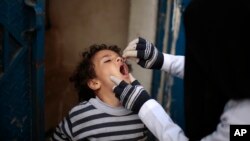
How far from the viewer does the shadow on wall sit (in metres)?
3.11

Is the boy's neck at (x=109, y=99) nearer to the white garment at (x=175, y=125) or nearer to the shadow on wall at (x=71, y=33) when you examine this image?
the white garment at (x=175, y=125)

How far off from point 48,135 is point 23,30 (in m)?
1.40

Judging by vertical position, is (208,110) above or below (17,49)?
below

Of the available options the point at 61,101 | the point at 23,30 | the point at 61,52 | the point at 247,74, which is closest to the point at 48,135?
the point at 61,101

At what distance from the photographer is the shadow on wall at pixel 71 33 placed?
3105mm

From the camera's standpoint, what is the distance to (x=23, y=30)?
2268mm

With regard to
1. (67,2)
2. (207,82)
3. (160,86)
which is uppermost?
(67,2)

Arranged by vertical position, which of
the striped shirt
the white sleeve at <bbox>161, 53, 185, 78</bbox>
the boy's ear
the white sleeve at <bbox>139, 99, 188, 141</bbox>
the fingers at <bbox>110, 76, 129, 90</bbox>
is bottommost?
the striped shirt

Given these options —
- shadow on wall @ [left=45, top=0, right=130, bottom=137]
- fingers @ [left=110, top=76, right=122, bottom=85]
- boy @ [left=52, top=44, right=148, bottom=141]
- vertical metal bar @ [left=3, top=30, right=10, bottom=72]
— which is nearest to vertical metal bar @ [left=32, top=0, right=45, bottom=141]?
vertical metal bar @ [left=3, top=30, right=10, bottom=72]

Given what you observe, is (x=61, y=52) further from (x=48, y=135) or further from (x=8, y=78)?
(x=8, y=78)

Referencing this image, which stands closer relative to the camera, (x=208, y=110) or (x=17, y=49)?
(x=208, y=110)

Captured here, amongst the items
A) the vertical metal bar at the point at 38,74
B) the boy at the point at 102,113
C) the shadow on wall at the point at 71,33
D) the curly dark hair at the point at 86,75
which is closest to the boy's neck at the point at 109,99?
the boy at the point at 102,113

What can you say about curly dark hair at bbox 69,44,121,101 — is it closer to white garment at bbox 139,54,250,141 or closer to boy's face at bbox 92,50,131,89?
boy's face at bbox 92,50,131,89

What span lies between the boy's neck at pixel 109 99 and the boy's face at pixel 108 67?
5cm
